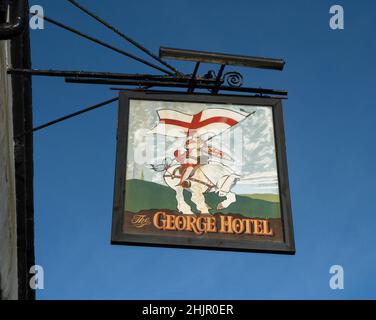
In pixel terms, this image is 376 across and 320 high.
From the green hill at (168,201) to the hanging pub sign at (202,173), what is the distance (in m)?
0.01

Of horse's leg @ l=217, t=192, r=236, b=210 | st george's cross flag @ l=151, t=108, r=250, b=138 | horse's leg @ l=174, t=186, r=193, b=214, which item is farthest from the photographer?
st george's cross flag @ l=151, t=108, r=250, b=138

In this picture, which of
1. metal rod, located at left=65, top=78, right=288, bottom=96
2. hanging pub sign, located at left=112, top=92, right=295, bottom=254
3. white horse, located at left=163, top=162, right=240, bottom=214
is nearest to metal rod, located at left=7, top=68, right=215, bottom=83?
metal rod, located at left=65, top=78, right=288, bottom=96

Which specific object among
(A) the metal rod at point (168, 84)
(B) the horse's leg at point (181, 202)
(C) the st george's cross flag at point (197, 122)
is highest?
(A) the metal rod at point (168, 84)

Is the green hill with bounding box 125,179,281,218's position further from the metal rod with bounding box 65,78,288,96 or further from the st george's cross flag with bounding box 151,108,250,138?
the metal rod with bounding box 65,78,288,96

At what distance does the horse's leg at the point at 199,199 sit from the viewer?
680 cm

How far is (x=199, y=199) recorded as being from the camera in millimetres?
6883

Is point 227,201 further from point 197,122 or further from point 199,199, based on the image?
point 197,122

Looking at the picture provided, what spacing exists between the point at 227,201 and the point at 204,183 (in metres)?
0.32

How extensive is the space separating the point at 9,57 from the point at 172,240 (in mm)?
4852

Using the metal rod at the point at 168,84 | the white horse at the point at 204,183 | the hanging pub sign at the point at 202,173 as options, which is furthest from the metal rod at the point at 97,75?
the white horse at the point at 204,183

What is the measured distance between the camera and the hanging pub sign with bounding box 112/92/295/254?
661cm

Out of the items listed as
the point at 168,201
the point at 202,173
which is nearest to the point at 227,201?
the point at 202,173

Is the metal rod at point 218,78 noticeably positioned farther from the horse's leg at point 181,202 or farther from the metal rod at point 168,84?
the horse's leg at point 181,202
